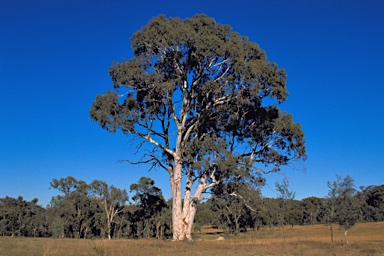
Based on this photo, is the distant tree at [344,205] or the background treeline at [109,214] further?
the background treeline at [109,214]

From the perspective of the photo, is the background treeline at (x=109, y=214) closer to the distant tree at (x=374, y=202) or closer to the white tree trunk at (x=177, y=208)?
the white tree trunk at (x=177, y=208)

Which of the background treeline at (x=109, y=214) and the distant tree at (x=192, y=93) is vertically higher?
the distant tree at (x=192, y=93)

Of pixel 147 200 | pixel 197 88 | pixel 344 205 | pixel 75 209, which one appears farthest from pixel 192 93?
pixel 75 209

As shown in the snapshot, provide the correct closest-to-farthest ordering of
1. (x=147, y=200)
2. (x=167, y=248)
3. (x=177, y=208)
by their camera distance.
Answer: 1. (x=167, y=248)
2. (x=177, y=208)
3. (x=147, y=200)

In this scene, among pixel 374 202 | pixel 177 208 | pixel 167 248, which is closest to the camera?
pixel 167 248

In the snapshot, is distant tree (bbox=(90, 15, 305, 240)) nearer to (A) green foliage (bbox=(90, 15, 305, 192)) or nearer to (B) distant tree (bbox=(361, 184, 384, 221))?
(A) green foliage (bbox=(90, 15, 305, 192))

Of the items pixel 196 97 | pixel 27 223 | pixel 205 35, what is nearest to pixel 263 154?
pixel 196 97

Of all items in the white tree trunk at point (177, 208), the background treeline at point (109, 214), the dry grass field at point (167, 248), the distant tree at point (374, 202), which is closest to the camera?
the dry grass field at point (167, 248)

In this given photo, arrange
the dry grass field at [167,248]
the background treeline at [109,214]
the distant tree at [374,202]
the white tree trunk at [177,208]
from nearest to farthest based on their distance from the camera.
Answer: the dry grass field at [167,248] < the white tree trunk at [177,208] < the background treeline at [109,214] < the distant tree at [374,202]

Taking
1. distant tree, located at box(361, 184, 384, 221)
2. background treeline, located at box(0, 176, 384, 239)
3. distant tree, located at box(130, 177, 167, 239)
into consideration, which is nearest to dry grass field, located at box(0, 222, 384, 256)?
background treeline, located at box(0, 176, 384, 239)

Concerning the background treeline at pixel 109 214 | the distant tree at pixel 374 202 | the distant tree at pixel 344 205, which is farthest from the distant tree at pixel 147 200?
the distant tree at pixel 374 202

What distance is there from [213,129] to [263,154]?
3908 millimetres

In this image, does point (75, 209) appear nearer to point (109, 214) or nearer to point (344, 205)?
point (109, 214)

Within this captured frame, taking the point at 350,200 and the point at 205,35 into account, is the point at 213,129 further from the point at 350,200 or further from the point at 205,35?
the point at 350,200
